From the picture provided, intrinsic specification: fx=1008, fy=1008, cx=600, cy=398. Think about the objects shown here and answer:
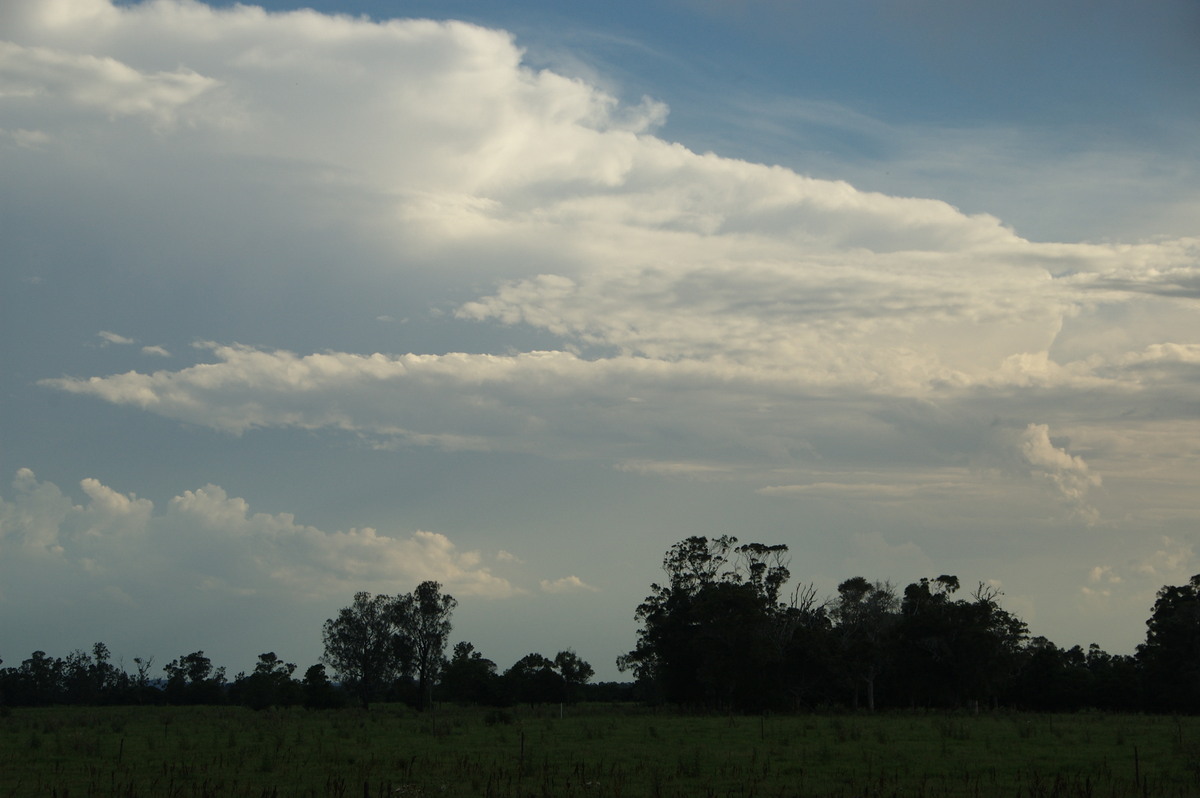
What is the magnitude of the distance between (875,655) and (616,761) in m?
50.4

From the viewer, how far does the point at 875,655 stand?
75375 millimetres

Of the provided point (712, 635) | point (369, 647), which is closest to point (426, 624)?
point (369, 647)

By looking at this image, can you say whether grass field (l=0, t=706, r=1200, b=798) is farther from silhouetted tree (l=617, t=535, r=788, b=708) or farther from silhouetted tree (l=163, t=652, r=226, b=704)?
silhouetted tree (l=163, t=652, r=226, b=704)

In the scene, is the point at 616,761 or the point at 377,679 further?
the point at 377,679

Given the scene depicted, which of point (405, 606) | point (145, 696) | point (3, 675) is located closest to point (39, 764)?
point (405, 606)

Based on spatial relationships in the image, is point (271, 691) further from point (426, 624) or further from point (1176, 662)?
point (1176, 662)

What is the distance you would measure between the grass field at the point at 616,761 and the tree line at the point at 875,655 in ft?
83.6

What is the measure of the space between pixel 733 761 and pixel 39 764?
2105cm

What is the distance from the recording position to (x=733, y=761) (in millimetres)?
29812

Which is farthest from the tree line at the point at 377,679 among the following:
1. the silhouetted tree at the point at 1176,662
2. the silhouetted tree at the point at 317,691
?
the silhouetted tree at the point at 1176,662

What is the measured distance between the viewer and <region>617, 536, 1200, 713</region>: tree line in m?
70.8

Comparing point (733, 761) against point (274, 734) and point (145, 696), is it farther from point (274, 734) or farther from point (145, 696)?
point (145, 696)

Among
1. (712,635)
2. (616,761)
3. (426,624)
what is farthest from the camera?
(426,624)

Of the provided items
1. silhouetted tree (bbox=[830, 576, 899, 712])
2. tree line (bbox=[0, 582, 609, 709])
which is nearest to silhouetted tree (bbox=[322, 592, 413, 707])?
tree line (bbox=[0, 582, 609, 709])
